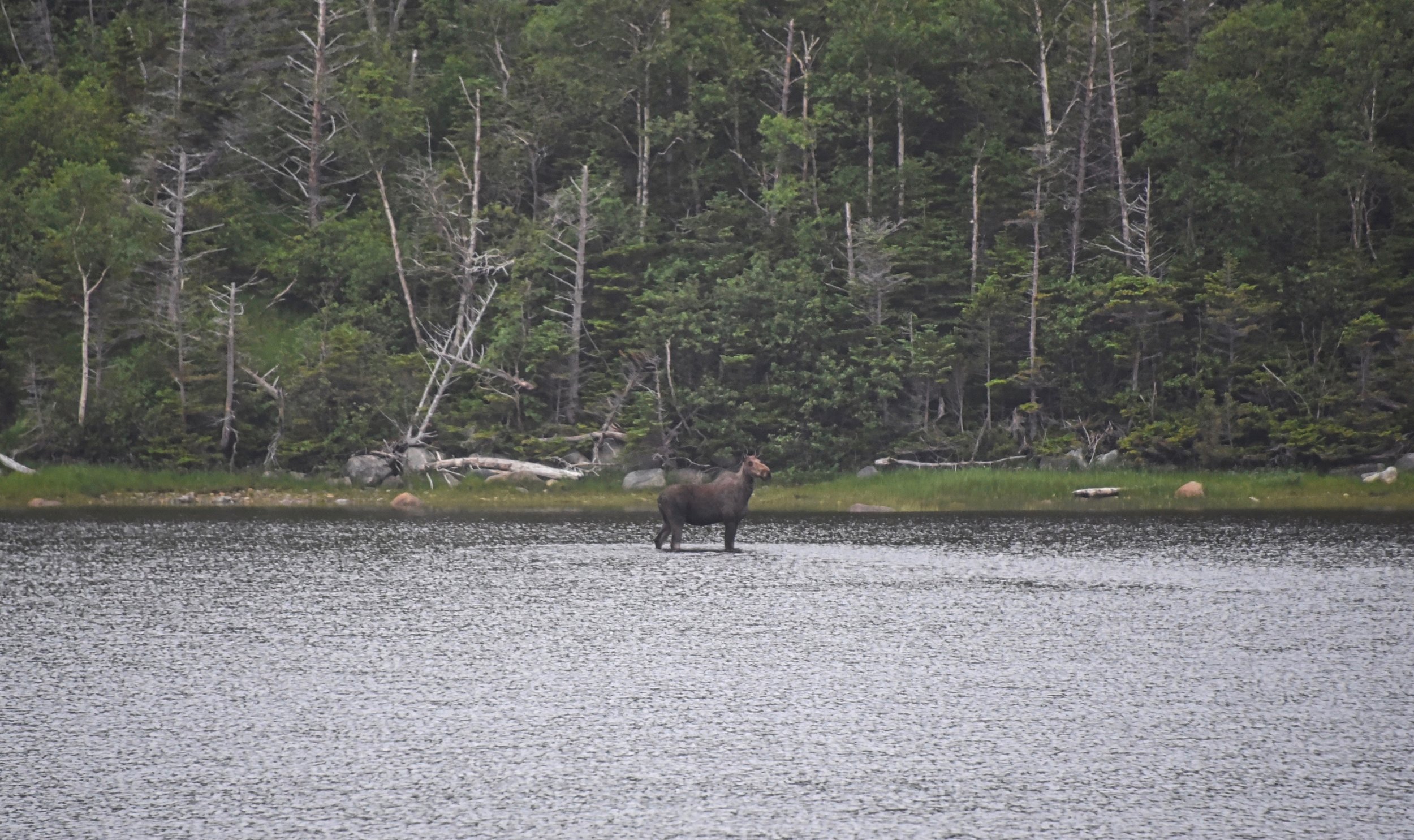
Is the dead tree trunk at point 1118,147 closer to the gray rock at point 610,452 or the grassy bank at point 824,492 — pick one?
the grassy bank at point 824,492

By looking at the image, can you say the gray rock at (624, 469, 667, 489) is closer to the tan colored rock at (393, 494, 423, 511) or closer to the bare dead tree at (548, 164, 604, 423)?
the bare dead tree at (548, 164, 604, 423)

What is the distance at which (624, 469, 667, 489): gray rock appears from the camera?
4772 centimetres

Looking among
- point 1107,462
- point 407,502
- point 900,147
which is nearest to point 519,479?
point 407,502

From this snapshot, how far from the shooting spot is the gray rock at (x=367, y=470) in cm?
4853

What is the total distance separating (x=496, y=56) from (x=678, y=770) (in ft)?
202

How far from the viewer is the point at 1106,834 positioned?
9.20m

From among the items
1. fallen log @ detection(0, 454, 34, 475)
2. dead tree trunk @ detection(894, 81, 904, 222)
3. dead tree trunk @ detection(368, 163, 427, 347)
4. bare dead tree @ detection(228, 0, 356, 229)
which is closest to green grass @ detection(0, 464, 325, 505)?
fallen log @ detection(0, 454, 34, 475)

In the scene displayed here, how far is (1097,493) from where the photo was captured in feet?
141

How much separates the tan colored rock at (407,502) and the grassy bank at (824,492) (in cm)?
42

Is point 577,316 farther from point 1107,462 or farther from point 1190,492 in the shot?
point 1190,492

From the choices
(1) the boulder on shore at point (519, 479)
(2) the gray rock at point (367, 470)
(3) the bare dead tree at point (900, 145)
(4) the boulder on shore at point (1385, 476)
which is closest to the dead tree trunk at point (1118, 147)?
(3) the bare dead tree at point (900, 145)

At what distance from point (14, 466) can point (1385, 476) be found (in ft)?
147

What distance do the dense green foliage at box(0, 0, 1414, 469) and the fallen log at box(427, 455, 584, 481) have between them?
7.43ft

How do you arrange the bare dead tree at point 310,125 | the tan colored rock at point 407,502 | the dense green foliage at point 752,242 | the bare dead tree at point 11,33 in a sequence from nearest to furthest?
the tan colored rock at point 407,502, the dense green foliage at point 752,242, the bare dead tree at point 310,125, the bare dead tree at point 11,33
